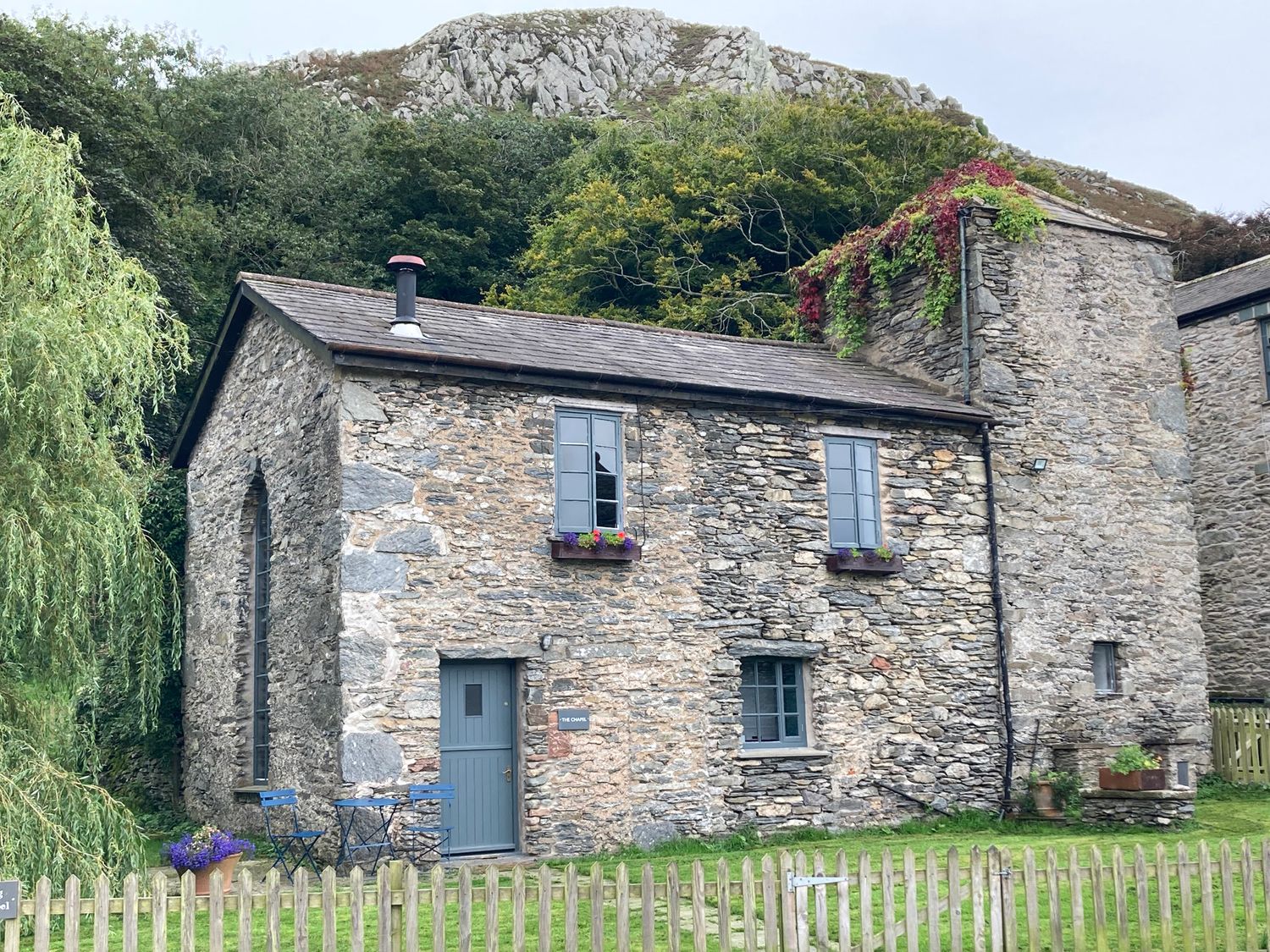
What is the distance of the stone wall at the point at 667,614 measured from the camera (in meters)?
12.4

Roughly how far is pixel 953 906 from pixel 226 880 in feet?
21.8

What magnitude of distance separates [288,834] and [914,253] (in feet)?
34.4

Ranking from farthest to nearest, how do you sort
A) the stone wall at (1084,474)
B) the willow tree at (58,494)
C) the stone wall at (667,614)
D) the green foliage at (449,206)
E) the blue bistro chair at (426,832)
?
the green foliage at (449,206) < the stone wall at (1084,474) < the stone wall at (667,614) < the blue bistro chair at (426,832) < the willow tree at (58,494)

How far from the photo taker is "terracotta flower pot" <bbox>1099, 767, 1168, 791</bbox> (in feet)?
45.3

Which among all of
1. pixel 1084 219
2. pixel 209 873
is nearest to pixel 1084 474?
pixel 1084 219

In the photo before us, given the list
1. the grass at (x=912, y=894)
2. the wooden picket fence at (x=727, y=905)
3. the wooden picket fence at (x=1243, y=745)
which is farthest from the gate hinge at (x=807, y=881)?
the wooden picket fence at (x=1243, y=745)

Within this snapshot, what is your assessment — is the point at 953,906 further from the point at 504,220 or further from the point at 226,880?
the point at 504,220

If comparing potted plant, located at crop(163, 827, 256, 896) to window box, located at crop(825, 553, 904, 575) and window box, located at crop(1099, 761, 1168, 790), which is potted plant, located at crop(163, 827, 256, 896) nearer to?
window box, located at crop(825, 553, 904, 575)

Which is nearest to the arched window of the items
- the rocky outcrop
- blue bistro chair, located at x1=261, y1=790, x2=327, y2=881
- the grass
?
blue bistro chair, located at x1=261, y1=790, x2=327, y2=881

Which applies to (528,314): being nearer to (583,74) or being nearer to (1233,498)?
(1233,498)

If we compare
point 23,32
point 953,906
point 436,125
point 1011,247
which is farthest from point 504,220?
point 953,906

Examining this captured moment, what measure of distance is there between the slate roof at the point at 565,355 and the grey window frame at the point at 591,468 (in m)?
0.30

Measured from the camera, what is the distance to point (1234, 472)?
20.2 m

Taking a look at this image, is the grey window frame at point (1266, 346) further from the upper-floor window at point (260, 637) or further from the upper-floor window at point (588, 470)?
the upper-floor window at point (260, 637)
